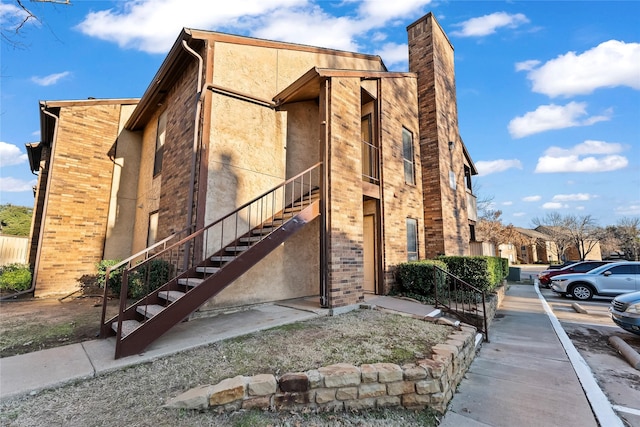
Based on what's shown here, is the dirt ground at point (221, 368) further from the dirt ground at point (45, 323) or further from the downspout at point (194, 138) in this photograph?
the downspout at point (194, 138)

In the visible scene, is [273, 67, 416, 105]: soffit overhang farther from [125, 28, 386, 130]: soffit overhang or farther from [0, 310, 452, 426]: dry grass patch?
[0, 310, 452, 426]: dry grass patch

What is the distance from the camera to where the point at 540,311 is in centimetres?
924

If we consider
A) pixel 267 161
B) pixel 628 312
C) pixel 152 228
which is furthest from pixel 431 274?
pixel 152 228

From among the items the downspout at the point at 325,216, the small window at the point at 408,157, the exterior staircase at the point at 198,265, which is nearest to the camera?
the exterior staircase at the point at 198,265

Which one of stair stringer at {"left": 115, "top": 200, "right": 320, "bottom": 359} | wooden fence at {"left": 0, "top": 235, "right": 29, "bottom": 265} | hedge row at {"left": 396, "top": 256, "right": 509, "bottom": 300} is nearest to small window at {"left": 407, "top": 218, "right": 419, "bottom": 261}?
hedge row at {"left": 396, "top": 256, "right": 509, "bottom": 300}

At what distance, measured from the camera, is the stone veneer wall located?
273 cm

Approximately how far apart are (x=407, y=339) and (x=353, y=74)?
6119mm

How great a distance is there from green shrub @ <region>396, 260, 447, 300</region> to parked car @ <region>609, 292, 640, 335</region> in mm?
3472

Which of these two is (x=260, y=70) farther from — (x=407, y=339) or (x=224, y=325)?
(x=407, y=339)

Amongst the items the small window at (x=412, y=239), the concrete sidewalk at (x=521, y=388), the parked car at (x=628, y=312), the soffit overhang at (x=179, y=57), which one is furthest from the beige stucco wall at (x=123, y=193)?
the parked car at (x=628, y=312)

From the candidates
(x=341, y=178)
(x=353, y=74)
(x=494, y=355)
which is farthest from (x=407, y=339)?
(x=353, y=74)

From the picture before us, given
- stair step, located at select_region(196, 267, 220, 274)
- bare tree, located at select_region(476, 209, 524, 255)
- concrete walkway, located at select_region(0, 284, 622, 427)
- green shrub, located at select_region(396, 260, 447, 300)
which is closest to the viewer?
concrete walkway, located at select_region(0, 284, 622, 427)

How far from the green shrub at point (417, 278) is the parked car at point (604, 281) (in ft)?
25.8

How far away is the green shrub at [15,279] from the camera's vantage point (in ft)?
25.7
